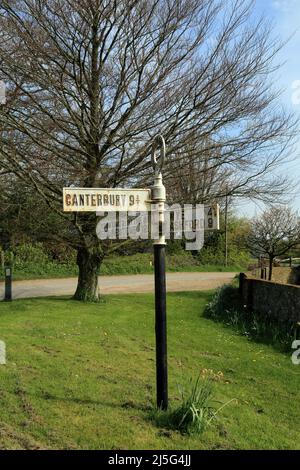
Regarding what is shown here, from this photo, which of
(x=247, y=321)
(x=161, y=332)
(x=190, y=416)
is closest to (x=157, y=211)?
(x=161, y=332)

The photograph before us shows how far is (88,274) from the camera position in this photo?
43.7 ft

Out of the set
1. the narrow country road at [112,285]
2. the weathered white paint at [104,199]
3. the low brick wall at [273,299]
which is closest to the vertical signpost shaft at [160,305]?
the weathered white paint at [104,199]

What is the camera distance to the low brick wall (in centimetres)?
1000

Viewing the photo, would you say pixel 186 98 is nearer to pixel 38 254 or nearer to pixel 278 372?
pixel 278 372

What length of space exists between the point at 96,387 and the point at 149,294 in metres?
11.0

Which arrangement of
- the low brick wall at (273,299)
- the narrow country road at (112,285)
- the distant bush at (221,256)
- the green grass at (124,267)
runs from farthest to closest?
A: the distant bush at (221,256) → the green grass at (124,267) → the narrow country road at (112,285) → the low brick wall at (273,299)

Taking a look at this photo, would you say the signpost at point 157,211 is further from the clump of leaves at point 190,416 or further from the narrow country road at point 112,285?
the narrow country road at point 112,285

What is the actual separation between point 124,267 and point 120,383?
2005 cm

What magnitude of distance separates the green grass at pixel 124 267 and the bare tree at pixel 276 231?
6105 millimetres

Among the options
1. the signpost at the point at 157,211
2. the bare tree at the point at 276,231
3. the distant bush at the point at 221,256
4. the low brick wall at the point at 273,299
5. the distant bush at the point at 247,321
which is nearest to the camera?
the signpost at the point at 157,211

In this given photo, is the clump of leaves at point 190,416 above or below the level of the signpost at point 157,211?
below

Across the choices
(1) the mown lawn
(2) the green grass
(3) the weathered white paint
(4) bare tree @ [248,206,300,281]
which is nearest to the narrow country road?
(2) the green grass

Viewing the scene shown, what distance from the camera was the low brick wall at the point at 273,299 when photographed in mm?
9999
